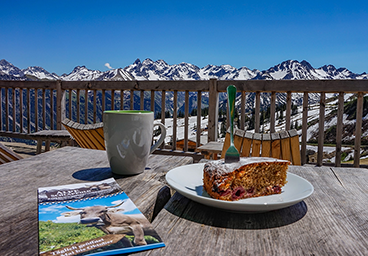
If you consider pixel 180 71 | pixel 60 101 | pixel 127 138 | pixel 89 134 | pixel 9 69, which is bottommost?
pixel 89 134

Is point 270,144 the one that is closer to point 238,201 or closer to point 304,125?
point 304,125

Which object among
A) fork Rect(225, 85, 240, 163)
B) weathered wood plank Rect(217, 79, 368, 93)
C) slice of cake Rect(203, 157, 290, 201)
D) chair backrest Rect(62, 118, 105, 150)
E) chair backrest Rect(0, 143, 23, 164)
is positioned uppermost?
weathered wood plank Rect(217, 79, 368, 93)

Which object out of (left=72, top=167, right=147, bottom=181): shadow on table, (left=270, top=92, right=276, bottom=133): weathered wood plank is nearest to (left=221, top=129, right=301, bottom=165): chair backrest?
(left=72, top=167, right=147, bottom=181): shadow on table

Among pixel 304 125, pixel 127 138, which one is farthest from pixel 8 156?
pixel 304 125

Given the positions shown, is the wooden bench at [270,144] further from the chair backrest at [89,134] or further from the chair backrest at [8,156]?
the chair backrest at [8,156]

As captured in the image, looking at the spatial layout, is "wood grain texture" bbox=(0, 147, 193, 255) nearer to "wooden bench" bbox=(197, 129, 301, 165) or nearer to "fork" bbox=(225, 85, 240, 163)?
"fork" bbox=(225, 85, 240, 163)

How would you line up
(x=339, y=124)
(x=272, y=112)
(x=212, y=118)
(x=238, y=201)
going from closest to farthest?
1. (x=238, y=201)
2. (x=339, y=124)
3. (x=272, y=112)
4. (x=212, y=118)

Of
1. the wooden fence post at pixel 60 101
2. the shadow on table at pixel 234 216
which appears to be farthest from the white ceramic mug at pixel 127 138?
the wooden fence post at pixel 60 101
